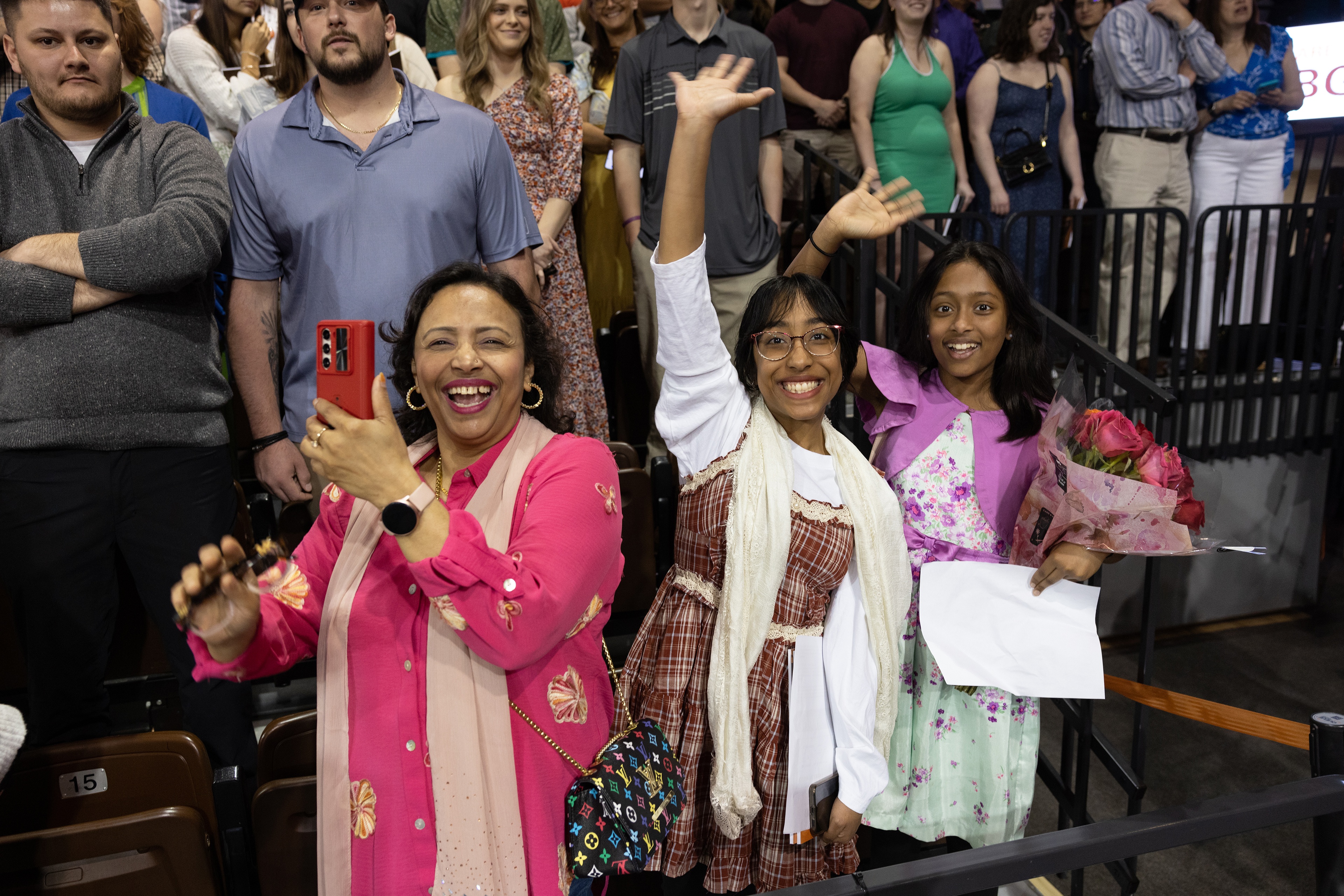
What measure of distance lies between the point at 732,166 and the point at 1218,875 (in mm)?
2776

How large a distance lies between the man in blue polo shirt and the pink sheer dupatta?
0.84 meters

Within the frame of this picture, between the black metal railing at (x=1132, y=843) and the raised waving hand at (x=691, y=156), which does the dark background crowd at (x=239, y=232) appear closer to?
the raised waving hand at (x=691, y=156)

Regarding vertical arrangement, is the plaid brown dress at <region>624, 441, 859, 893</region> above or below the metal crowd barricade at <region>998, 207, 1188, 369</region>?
below

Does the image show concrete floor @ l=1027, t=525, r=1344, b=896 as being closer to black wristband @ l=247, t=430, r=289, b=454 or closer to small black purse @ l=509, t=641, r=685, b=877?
small black purse @ l=509, t=641, r=685, b=877

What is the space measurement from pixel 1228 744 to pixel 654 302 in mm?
2805

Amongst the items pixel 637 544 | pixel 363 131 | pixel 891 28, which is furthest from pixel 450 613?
pixel 891 28

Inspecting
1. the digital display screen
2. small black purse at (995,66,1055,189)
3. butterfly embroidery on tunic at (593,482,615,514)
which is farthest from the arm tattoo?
the digital display screen

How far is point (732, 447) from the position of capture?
1884mm

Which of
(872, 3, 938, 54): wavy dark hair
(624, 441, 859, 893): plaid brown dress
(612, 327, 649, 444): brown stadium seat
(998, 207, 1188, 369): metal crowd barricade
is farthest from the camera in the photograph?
(998, 207, 1188, 369): metal crowd barricade

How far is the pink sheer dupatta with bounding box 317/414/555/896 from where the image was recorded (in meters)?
1.33

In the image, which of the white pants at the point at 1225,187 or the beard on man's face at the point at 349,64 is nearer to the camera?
the beard on man's face at the point at 349,64

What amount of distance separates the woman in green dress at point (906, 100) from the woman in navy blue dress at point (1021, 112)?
32 centimetres

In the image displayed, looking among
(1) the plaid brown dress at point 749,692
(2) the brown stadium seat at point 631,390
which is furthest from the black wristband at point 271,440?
(2) the brown stadium seat at point 631,390

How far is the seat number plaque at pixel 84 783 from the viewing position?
180cm
